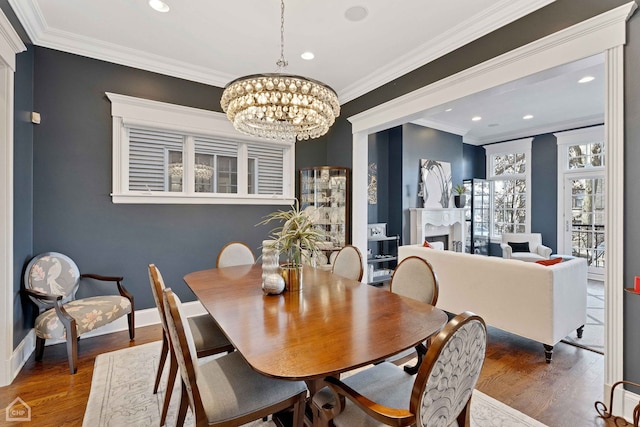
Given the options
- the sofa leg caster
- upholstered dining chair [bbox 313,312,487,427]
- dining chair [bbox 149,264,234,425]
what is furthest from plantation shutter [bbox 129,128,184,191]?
the sofa leg caster

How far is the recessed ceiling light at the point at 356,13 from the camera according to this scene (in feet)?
8.05

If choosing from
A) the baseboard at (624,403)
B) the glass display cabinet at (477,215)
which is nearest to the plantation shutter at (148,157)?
the baseboard at (624,403)

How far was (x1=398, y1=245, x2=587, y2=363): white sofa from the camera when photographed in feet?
8.38

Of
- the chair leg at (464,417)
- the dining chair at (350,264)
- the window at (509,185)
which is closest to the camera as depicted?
the chair leg at (464,417)

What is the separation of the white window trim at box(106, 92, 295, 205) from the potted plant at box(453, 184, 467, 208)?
4.09m

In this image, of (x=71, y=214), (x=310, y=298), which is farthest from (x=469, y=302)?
(x=71, y=214)

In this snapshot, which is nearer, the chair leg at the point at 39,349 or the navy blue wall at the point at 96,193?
the chair leg at the point at 39,349

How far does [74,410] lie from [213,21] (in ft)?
10.2

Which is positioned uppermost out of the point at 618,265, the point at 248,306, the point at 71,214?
the point at 71,214

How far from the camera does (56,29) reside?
2756 millimetres

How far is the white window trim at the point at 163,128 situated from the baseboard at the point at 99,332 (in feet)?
4.20

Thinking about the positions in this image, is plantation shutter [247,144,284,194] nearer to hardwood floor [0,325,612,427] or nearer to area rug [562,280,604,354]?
hardwood floor [0,325,612,427]

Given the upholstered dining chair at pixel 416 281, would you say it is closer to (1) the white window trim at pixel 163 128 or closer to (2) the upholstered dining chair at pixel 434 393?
(2) the upholstered dining chair at pixel 434 393

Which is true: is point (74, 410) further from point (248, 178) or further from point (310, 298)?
point (248, 178)
